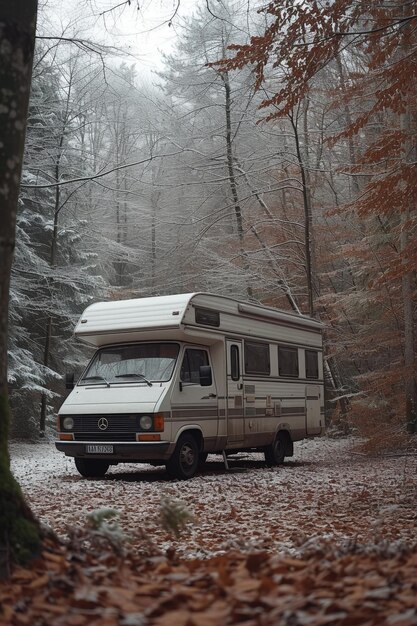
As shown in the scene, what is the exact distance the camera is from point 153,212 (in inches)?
1227

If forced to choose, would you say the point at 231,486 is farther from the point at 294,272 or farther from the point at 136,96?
the point at 136,96

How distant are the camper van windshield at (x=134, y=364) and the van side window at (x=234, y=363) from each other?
60.3 inches

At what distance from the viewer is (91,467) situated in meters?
12.8

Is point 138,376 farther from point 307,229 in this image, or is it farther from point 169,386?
point 307,229

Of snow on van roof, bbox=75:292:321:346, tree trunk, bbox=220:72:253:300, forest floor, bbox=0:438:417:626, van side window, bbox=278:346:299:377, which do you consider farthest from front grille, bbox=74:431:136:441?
tree trunk, bbox=220:72:253:300

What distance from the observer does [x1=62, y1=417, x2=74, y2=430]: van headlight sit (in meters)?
12.3

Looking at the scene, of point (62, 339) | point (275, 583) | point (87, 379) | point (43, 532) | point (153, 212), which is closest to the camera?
point (275, 583)

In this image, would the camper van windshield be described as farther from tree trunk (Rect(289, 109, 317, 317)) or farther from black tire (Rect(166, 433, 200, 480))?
tree trunk (Rect(289, 109, 317, 317))

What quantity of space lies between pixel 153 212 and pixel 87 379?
63.0ft

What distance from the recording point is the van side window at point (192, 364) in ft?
41.0

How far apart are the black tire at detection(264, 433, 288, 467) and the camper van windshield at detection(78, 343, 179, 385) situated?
12.6 ft

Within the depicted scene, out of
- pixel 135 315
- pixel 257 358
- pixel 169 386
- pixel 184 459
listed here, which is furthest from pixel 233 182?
pixel 184 459

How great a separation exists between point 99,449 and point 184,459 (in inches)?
56.2

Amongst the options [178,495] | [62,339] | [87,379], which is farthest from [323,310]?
[178,495]
